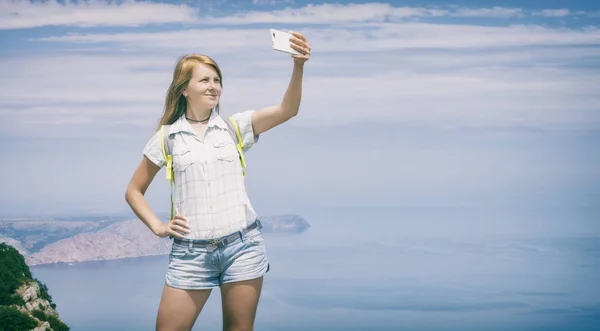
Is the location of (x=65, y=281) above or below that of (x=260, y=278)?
below

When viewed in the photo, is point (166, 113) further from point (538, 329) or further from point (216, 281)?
point (538, 329)

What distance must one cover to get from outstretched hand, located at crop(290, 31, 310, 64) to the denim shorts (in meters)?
0.56

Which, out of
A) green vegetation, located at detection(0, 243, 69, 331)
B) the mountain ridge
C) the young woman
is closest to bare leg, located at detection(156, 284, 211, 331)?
the young woman

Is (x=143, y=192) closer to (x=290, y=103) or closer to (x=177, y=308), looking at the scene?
(x=177, y=308)

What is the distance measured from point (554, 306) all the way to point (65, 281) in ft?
84.8

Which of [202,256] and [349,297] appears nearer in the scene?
[202,256]

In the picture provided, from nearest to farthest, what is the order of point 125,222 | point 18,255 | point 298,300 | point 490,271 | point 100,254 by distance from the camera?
point 18,255 → point 125,222 → point 100,254 → point 298,300 → point 490,271

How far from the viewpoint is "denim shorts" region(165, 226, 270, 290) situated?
Answer: 125 inches

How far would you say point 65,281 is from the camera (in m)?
44.1

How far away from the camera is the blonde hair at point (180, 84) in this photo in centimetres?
325

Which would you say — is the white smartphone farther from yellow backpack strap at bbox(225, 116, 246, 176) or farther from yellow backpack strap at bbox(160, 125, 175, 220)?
yellow backpack strap at bbox(160, 125, 175, 220)

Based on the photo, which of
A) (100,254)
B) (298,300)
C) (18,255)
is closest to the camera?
(18,255)

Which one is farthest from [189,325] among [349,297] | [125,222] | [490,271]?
[490,271]

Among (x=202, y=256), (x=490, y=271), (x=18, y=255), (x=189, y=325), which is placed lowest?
(x=490, y=271)
